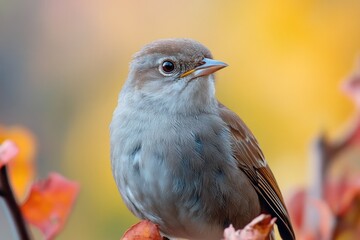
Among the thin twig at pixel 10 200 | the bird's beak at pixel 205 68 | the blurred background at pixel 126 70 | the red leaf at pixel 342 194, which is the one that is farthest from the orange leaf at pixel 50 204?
the blurred background at pixel 126 70

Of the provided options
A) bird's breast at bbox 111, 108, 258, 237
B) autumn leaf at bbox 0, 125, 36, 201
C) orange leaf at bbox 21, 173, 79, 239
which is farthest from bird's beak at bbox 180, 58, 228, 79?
orange leaf at bbox 21, 173, 79, 239

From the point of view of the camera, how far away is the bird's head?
3.84 meters

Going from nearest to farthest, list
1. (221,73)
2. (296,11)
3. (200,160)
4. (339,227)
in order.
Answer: (339,227) → (200,160) → (296,11) → (221,73)

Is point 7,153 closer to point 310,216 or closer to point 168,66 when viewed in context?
point 310,216

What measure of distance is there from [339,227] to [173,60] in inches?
62.8

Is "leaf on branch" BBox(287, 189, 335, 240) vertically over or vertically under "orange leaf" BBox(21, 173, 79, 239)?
under

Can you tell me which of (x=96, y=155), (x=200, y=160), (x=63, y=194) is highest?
(x=63, y=194)

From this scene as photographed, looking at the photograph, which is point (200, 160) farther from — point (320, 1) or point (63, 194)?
point (320, 1)

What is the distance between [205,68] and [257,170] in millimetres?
644

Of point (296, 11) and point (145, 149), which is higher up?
point (296, 11)

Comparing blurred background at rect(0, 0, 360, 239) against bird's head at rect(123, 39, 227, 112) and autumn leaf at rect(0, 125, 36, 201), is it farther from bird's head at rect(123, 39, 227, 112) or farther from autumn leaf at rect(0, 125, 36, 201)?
autumn leaf at rect(0, 125, 36, 201)

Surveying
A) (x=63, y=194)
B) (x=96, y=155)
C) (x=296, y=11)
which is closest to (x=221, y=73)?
(x=296, y=11)

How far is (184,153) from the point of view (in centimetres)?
359

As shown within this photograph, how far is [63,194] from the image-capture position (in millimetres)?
2318
